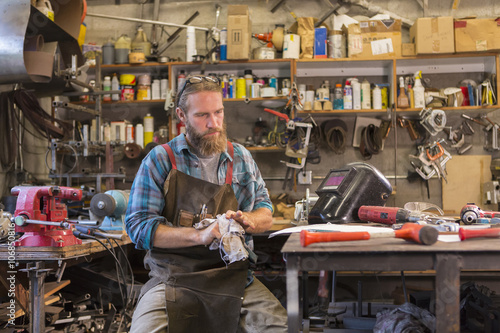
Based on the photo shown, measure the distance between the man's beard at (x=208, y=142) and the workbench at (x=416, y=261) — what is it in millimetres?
923

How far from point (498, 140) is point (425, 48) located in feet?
3.77

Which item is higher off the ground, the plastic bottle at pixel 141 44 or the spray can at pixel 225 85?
the plastic bottle at pixel 141 44

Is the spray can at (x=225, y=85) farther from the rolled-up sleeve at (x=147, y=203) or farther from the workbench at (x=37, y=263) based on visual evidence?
the rolled-up sleeve at (x=147, y=203)

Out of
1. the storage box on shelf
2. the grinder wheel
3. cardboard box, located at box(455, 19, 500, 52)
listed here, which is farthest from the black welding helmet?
cardboard box, located at box(455, 19, 500, 52)

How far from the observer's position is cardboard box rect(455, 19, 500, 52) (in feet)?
13.7

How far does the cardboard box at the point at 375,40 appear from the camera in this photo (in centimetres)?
434

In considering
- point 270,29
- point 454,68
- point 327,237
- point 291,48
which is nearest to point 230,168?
point 327,237

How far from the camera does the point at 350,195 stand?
80.4 inches

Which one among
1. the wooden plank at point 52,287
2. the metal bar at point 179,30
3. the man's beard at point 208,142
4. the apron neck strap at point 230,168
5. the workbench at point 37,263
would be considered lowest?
the wooden plank at point 52,287

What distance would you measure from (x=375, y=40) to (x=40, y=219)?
10.8 feet

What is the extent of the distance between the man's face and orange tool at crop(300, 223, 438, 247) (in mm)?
879

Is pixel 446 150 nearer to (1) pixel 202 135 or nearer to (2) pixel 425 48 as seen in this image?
(2) pixel 425 48

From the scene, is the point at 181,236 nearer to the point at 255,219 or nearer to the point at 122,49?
the point at 255,219

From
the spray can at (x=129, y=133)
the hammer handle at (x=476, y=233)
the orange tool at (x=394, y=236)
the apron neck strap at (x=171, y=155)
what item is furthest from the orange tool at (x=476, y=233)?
the spray can at (x=129, y=133)
